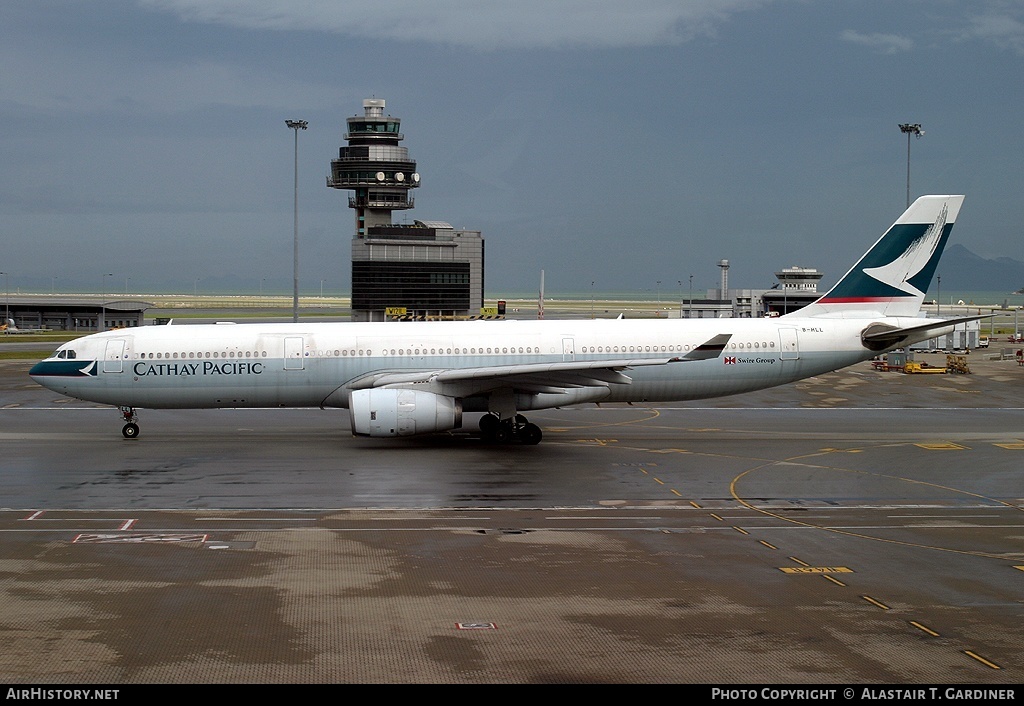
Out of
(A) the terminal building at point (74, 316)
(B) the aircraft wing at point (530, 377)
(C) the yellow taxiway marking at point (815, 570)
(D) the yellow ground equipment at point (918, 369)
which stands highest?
(A) the terminal building at point (74, 316)

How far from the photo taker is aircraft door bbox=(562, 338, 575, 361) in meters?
33.2

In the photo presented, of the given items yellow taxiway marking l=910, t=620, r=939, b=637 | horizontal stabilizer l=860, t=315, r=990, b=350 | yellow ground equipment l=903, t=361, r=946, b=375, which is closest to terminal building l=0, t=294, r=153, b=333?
yellow ground equipment l=903, t=361, r=946, b=375

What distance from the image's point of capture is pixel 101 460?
2834 cm

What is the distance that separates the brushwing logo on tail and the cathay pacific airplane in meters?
1.70

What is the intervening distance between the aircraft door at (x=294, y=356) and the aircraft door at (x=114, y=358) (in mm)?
5528

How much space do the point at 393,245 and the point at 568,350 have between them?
332 feet

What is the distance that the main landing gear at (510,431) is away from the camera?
31.5 meters

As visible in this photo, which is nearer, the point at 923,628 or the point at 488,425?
the point at 923,628

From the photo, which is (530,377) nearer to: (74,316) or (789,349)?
(789,349)

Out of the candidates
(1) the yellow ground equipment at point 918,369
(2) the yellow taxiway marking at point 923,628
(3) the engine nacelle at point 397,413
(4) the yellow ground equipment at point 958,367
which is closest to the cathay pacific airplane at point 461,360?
(3) the engine nacelle at point 397,413

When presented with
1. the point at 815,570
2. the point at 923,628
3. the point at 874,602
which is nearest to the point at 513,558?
the point at 815,570

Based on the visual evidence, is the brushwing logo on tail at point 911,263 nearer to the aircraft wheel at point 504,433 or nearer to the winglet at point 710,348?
the winglet at point 710,348

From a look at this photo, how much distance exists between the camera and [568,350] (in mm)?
33312

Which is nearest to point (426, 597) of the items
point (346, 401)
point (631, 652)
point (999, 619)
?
point (631, 652)
